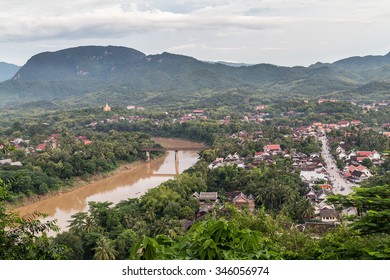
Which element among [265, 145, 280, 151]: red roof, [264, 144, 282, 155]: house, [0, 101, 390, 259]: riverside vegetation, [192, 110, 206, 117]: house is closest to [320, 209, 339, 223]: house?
[0, 101, 390, 259]: riverside vegetation

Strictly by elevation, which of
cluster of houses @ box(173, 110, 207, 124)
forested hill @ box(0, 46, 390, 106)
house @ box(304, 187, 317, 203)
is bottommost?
house @ box(304, 187, 317, 203)

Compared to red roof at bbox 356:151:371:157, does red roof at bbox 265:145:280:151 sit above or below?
above

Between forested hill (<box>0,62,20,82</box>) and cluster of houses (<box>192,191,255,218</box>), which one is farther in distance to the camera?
forested hill (<box>0,62,20,82</box>)

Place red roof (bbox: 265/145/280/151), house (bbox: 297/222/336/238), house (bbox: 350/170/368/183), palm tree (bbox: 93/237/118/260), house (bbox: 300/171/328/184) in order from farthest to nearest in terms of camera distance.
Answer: red roof (bbox: 265/145/280/151), house (bbox: 350/170/368/183), house (bbox: 300/171/328/184), palm tree (bbox: 93/237/118/260), house (bbox: 297/222/336/238)

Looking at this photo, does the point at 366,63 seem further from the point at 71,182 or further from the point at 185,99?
the point at 71,182

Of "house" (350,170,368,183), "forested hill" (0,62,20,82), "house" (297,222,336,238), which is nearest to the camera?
"house" (297,222,336,238)

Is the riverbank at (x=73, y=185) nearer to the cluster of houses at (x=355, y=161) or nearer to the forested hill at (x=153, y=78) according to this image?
the cluster of houses at (x=355, y=161)

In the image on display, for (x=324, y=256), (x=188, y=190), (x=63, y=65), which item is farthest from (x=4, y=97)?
(x=324, y=256)

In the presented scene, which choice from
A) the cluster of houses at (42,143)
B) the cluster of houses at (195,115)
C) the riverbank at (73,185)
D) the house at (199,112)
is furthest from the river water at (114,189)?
the house at (199,112)

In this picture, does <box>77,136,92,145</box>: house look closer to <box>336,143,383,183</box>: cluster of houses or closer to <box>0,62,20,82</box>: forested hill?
<box>336,143,383,183</box>: cluster of houses
